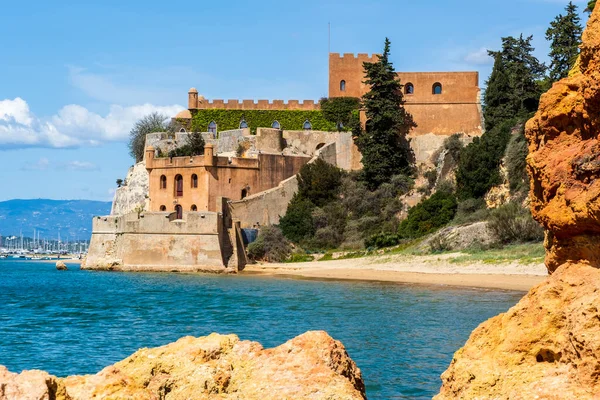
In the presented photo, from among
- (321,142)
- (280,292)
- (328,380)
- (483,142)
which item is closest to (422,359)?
(328,380)

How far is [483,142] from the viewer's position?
132 ft

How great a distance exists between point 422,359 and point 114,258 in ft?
96.2

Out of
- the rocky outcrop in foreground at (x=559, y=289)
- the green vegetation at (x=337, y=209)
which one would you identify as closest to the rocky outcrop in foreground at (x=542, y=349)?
the rocky outcrop in foreground at (x=559, y=289)

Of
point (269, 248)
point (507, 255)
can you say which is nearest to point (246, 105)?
point (269, 248)

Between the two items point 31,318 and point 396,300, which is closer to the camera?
point 31,318

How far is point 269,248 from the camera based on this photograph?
42.0 meters

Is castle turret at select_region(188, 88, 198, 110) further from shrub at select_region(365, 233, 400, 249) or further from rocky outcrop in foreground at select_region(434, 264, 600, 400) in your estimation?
rocky outcrop in foreground at select_region(434, 264, 600, 400)

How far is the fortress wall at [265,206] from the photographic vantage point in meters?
43.9

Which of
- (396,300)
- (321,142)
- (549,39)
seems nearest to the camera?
(396,300)

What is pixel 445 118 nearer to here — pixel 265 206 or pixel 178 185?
pixel 265 206

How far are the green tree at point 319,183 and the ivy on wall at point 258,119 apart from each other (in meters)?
5.95

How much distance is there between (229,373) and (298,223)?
37.7 metres

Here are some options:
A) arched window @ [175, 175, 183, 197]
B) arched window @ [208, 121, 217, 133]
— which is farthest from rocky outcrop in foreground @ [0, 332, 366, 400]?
arched window @ [208, 121, 217, 133]

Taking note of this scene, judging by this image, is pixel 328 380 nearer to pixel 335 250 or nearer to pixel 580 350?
pixel 580 350
